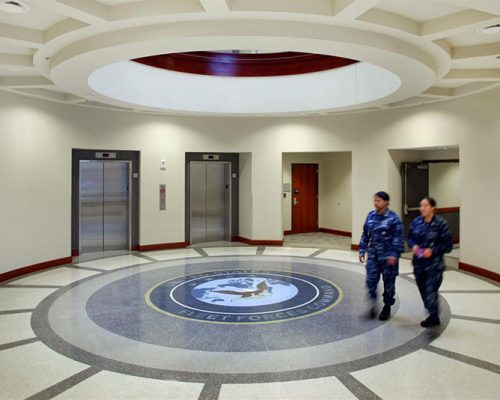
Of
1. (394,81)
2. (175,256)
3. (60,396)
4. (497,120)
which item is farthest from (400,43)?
(175,256)

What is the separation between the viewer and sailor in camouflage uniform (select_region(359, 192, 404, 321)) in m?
5.76

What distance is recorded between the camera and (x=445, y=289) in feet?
24.7

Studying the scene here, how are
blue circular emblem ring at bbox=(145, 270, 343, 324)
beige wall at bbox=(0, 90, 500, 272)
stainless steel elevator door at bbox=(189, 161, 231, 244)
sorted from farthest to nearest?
1. stainless steel elevator door at bbox=(189, 161, 231, 244)
2. beige wall at bbox=(0, 90, 500, 272)
3. blue circular emblem ring at bbox=(145, 270, 343, 324)

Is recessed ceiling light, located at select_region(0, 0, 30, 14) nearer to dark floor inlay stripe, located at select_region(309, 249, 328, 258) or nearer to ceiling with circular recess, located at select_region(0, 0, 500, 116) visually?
ceiling with circular recess, located at select_region(0, 0, 500, 116)

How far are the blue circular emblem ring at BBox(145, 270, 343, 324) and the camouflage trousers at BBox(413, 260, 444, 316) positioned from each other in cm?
149

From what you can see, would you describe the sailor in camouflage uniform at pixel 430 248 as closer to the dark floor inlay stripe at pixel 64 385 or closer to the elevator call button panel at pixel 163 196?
the dark floor inlay stripe at pixel 64 385

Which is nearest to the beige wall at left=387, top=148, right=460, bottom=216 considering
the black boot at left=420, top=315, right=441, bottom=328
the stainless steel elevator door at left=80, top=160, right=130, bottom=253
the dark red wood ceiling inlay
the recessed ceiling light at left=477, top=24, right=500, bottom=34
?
the dark red wood ceiling inlay

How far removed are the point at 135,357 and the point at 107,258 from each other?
233 inches

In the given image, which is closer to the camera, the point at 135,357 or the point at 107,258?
the point at 135,357

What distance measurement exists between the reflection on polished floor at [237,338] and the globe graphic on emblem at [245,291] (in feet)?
0.10

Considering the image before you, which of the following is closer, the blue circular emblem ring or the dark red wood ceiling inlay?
the blue circular emblem ring

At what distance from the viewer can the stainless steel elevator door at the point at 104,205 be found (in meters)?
10.7

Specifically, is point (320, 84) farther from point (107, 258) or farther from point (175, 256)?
point (107, 258)

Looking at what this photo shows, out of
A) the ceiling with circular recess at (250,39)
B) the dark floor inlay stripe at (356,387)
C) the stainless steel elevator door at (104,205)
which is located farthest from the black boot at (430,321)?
the stainless steel elevator door at (104,205)
